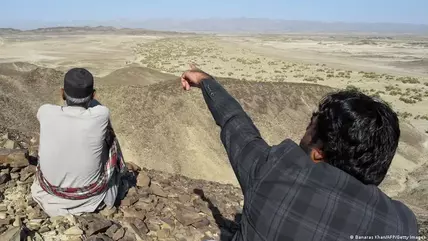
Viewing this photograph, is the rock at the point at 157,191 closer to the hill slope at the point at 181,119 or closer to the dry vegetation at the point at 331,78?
the hill slope at the point at 181,119

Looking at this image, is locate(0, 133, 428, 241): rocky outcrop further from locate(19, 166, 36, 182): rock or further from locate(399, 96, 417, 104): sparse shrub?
locate(399, 96, 417, 104): sparse shrub

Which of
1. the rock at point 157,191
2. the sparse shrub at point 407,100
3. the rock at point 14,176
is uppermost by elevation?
the rock at point 14,176

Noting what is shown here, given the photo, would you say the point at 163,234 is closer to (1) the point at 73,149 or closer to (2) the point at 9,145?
(1) the point at 73,149

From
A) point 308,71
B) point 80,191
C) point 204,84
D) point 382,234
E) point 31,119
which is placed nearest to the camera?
point 382,234

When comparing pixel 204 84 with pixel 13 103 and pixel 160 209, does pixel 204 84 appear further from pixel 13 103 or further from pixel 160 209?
pixel 13 103

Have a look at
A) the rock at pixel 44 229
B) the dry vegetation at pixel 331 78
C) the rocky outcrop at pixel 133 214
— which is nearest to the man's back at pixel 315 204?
the rocky outcrop at pixel 133 214

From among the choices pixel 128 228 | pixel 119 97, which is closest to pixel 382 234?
pixel 128 228

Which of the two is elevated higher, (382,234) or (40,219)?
(382,234)
